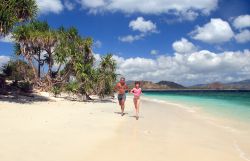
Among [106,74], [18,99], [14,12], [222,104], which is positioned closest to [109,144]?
[18,99]

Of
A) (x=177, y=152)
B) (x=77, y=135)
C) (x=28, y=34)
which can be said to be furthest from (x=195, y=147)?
(x=28, y=34)

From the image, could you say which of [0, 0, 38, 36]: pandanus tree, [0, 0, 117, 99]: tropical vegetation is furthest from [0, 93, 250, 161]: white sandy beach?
[0, 0, 117, 99]: tropical vegetation

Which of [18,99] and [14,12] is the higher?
[14,12]

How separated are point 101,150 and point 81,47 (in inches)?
795

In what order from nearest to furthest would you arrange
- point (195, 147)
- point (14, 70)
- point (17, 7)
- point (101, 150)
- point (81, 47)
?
point (101, 150) → point (195, 147) → point (17, 7) → point (81, 47) → point (14, 70)

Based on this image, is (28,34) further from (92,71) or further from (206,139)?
(206,139)

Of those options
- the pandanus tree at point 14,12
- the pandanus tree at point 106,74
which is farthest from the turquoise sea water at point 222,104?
the pandanus tree at point 14,12

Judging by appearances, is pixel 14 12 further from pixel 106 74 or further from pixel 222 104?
pixel 222 104

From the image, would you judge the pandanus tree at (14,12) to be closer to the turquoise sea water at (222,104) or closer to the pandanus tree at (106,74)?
the pandanus tree at (106,74)

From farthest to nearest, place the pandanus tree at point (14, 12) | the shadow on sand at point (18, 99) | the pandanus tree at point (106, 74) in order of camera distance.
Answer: the pandanus tree at point (106, 74) < the shadow on sand at point (18, 99) < the pandanus tree at point (14, 12)

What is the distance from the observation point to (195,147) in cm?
824

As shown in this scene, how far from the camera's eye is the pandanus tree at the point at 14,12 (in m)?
17.9

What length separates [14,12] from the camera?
1895 cm

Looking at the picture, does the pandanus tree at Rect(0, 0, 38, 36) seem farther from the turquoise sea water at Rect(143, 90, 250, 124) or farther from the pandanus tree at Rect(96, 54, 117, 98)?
the turquoise sea water at Rect(143, 90, 250, 124)
